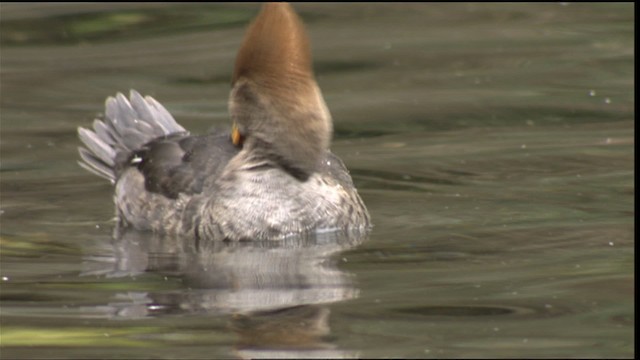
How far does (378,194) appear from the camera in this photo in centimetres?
1096

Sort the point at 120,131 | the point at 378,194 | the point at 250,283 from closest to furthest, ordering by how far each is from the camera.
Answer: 1. the point at 250,283
2. the point at 378,194
3. the point at 120,131

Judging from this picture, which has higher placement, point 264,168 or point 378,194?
point 264,168

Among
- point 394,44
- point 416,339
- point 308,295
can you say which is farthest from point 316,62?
point 416,339

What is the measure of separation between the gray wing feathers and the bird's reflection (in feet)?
3.27

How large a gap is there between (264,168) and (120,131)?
4.90 ft

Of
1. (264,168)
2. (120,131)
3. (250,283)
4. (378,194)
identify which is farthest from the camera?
(120,131)

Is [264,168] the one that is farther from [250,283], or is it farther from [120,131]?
[120,131]

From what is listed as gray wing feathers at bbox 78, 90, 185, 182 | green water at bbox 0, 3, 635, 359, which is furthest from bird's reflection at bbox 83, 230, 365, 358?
gray wing feathers at bbox 78, 90, 185, 182

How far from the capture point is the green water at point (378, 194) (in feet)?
26.0

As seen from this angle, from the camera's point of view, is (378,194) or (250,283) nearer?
(250,283)

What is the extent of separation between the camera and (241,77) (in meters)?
10.1

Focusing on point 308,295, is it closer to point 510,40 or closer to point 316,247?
point 316,247

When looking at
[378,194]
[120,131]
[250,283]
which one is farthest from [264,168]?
[120,131]

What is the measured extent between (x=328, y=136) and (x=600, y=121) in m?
2.85
